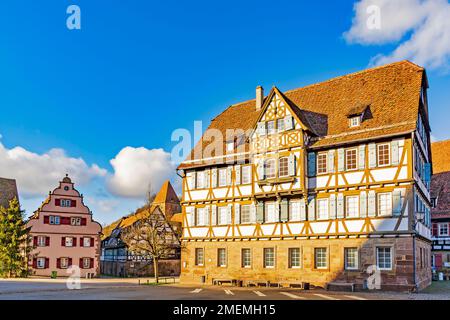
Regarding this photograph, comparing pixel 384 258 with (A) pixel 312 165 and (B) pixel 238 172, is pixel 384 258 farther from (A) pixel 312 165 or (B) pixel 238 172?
(B) pixel 238 172

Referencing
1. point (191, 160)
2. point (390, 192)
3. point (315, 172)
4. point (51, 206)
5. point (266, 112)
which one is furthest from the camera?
point (51, 206)

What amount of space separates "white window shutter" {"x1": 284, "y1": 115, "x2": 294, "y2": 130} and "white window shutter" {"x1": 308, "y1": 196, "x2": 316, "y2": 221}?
477 cm

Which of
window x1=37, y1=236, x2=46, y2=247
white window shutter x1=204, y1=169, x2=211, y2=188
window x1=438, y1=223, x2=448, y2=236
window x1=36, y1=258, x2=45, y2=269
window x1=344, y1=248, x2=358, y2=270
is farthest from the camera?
window x1=37, y1=236, x2=46, y2=247

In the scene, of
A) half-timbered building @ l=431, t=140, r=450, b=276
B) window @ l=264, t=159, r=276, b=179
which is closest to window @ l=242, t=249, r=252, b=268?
window @ l=264, t=159, r=276, b=179

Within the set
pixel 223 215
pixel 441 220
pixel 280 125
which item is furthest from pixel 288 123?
pixel 441 220

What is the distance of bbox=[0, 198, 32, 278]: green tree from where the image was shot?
164 ft

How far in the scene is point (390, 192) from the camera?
1226 inches

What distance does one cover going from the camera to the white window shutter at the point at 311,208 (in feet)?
112

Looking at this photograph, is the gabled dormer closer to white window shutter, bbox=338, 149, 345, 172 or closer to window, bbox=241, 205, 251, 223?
white window shutter, bbox=338, 149, 345, 172

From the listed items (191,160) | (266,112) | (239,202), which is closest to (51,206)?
(191,160)

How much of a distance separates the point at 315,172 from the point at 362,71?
8.77 meters

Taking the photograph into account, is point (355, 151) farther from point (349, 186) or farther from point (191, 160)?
point (191, 160)

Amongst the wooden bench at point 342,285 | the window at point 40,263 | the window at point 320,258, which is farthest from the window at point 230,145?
the window at point 40,263

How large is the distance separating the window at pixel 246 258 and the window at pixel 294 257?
3361 millimetres
